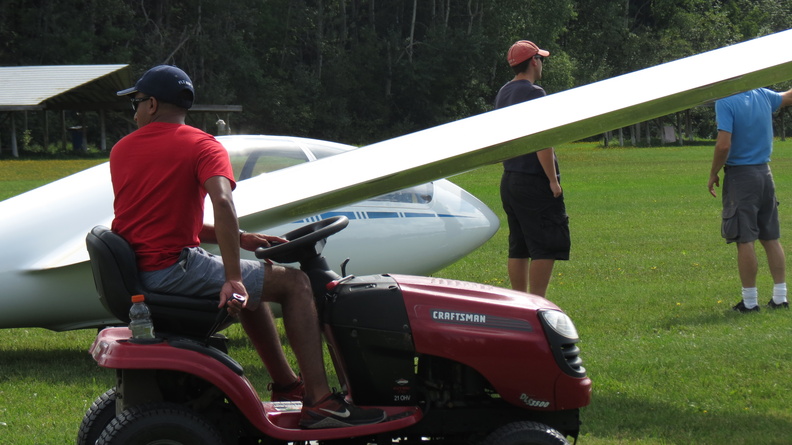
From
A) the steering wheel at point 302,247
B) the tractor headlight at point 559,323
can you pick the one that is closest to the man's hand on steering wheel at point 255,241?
the steering wheel at point 302,247

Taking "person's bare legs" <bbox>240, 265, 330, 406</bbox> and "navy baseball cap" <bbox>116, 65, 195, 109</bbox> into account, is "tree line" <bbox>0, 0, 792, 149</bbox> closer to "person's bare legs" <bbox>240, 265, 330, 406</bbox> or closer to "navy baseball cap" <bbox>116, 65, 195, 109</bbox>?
"navy baseball cap" <bbox>116, 65, 195, 109</bbox>

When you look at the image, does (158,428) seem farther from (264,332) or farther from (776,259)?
(776,259)

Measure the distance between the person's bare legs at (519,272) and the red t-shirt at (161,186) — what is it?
12.6 feet

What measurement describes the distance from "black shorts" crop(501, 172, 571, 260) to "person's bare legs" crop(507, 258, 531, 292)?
0.33 m

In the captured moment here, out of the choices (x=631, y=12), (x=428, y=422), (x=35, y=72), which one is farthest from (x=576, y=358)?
(x=631, y=12)

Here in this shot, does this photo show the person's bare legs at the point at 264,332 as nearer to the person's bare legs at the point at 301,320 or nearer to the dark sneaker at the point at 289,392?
the dark sneaker at the point at 289,392

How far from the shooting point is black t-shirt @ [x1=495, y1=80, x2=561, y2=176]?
7023 millimetres

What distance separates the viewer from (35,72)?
54219 millimetres

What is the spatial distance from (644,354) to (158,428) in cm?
454

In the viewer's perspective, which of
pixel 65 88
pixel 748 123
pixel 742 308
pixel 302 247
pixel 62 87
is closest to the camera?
pixel 302 247

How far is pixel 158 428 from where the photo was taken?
400cm

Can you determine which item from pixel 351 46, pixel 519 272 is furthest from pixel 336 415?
pixel 351 46

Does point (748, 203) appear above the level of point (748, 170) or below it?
below

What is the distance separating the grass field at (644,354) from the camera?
5762 millimetres
